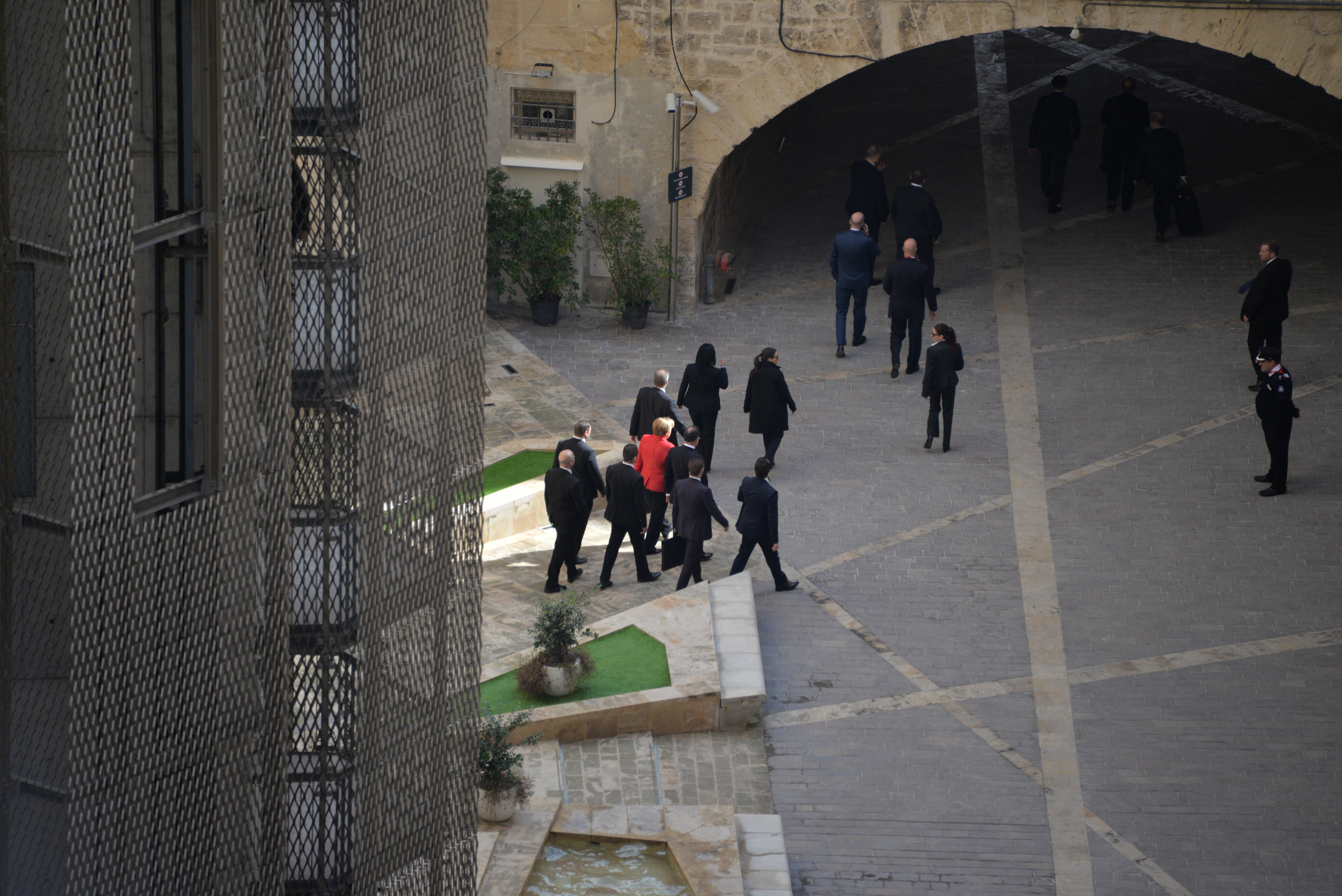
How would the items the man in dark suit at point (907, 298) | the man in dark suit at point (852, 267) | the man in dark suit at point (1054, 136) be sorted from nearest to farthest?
the man in dark suit at point (907, 298), the man in dark suit at point (852, 267), the man in dark suit at point (1054, 136)

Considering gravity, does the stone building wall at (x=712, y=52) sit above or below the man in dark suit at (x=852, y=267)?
above

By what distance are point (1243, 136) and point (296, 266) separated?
20.0 metres

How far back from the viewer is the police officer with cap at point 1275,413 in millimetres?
14250

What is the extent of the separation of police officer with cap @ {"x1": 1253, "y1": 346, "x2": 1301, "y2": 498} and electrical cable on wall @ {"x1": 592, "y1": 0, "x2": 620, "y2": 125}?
7.58 meters

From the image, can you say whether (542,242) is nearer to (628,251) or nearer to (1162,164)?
(628,251)

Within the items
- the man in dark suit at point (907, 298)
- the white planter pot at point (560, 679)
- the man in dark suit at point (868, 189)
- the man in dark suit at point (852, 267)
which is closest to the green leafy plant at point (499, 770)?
the white planter pot at point (560, 679)

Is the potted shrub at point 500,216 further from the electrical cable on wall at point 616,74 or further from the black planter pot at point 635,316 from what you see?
the black planter pot at point 635,316

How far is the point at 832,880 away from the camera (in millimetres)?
9977

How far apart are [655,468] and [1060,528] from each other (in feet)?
11.2

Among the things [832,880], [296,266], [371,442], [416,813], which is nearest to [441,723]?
[416,813]

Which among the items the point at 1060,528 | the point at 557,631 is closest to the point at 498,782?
the point at 557,631

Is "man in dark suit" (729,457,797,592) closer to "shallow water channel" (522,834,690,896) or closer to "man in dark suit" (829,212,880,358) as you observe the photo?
"shallow water channel" (522,834,690,896)

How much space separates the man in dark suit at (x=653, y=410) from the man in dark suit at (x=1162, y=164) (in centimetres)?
849

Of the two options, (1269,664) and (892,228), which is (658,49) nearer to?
(892,228)
